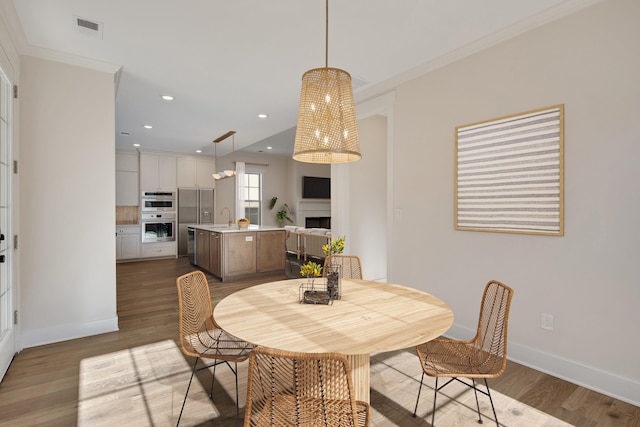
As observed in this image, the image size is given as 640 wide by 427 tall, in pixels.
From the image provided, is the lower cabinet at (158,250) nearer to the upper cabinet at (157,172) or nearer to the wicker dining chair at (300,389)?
the upper cabinet at (157,172)

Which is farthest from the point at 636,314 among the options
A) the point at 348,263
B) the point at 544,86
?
the point at 348,263

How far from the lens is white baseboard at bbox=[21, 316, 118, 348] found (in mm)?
2898

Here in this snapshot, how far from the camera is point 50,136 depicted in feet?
9.74

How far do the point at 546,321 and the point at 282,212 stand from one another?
7.99m

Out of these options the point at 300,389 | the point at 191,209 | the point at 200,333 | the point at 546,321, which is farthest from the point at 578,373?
the point at 191,209

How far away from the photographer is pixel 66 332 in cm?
305

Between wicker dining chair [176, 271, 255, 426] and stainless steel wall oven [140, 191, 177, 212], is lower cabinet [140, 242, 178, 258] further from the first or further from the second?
wicker dining chair [176, 271, 255, 426]

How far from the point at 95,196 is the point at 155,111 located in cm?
209

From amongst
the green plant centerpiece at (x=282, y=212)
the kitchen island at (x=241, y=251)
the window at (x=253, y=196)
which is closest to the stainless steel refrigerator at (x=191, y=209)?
the window at (x=253, y=196)

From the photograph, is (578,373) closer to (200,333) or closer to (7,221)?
(200,333)

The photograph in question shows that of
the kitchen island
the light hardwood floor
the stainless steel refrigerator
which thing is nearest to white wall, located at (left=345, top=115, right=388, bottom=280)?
the kitchen island

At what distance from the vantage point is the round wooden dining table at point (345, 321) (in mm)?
1294

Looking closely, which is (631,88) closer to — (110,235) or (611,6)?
(611,6)

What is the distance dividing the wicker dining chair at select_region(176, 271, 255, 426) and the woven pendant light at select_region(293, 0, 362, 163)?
3.39 feet
